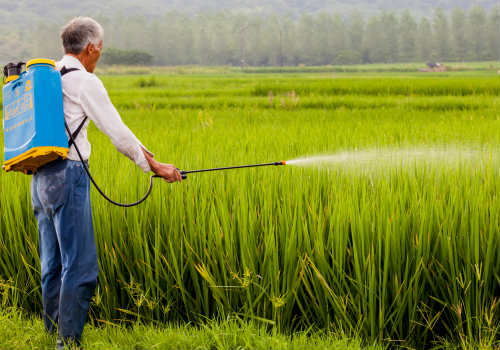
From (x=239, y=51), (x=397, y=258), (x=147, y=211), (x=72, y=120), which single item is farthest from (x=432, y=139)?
(x=239, y=51)

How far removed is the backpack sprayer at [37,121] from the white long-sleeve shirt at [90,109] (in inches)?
2.6

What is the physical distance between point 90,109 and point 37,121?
0.24 metres

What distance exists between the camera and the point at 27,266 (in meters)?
2.89

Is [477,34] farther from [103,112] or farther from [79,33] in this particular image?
[103,112]

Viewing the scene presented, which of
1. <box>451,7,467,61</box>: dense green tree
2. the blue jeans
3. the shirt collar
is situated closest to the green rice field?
the blue jeans

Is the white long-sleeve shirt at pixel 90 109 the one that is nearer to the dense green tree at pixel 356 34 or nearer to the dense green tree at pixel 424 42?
the dense green tree at pixel 424 42

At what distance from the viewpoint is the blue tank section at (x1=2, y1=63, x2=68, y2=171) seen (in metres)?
2.11

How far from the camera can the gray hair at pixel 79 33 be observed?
7.58ft

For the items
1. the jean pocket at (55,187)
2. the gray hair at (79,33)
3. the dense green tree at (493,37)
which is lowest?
the jean pocket at (55,187)

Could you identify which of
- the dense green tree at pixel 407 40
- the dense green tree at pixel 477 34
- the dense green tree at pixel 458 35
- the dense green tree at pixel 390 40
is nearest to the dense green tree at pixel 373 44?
the dense green tree at pixel 390 40

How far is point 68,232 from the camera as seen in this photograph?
228 centimetres

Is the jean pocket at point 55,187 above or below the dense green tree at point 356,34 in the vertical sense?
below

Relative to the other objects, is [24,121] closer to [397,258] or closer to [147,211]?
[147,211]

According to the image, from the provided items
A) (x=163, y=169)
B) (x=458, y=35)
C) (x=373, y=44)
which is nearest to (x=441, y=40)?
(x=458, y=35)
